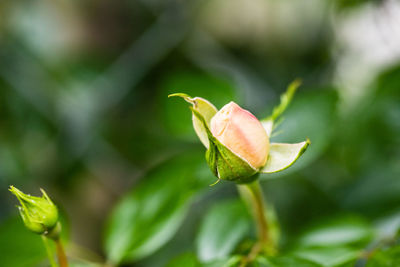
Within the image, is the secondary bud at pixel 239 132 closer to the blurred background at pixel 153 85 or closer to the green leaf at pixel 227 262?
the green leaf at pixel 227 262

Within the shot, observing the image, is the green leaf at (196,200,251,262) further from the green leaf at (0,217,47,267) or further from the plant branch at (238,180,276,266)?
the green leaf at (0,217,47,267)

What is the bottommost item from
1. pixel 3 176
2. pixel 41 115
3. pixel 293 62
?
pixel 3 176

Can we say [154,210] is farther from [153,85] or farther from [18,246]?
[153,85]

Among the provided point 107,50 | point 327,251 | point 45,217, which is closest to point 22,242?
point 45,217

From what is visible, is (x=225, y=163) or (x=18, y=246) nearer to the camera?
(x=225, y=163)

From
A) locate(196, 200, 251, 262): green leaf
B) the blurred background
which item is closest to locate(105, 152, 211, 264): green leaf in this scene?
locate(196, 200, 251, 262): green leaf

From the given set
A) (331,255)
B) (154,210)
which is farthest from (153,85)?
(331,255)

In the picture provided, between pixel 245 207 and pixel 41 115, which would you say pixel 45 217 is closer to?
pixel 245 207
